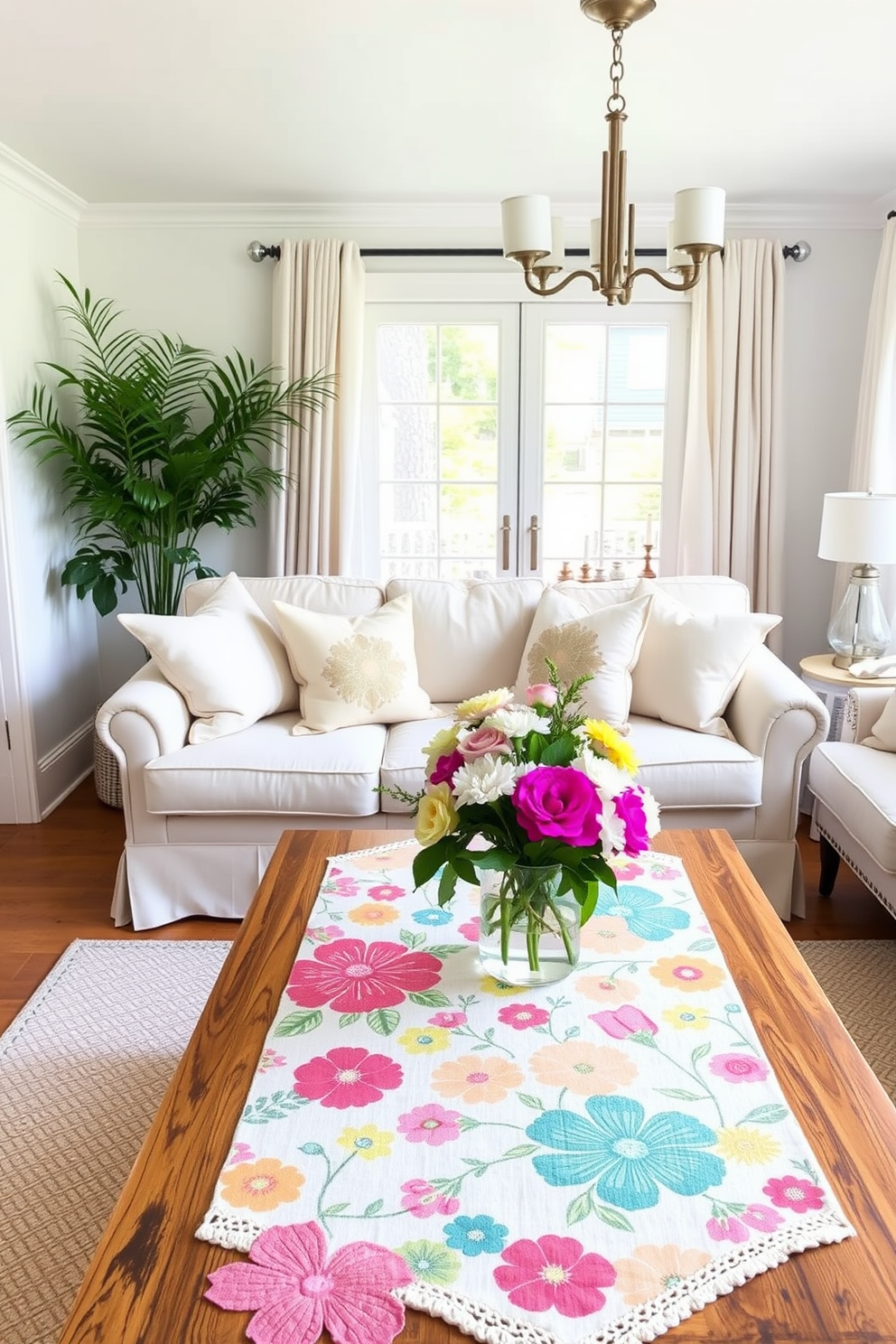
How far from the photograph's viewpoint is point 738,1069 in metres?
→ 1.57

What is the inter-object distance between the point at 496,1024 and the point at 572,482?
3.32m

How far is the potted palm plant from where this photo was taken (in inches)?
161

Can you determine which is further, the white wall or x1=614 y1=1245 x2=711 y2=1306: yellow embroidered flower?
the white wall

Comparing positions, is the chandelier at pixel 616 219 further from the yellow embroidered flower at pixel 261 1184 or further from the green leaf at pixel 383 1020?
the yellow embroidered flower at pixel 261 1184

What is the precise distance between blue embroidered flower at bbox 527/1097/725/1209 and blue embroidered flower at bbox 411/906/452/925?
593 millimetres

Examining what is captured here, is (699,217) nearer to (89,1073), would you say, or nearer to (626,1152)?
(626,1152)

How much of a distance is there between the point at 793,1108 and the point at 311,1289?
72 centimetres

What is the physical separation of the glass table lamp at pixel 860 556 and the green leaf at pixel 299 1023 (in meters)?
2.75

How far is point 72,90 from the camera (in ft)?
9.89

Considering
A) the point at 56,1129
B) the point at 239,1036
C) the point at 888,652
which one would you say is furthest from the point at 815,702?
the point at 56,1129

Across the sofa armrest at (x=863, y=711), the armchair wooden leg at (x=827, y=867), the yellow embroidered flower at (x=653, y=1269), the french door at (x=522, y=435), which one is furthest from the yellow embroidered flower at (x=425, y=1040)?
the french door at (x=522, y=435)

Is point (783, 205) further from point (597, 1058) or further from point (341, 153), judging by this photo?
point (597, 1058)

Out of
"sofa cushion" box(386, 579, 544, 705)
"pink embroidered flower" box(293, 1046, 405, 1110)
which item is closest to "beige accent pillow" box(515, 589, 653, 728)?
"sofa cushion" box(386, 579, 544, 705)

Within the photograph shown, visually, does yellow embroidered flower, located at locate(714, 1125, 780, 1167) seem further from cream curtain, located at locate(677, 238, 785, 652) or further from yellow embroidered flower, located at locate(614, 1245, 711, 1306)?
cream curtain, located at locate(677, 238, 785, 652)
